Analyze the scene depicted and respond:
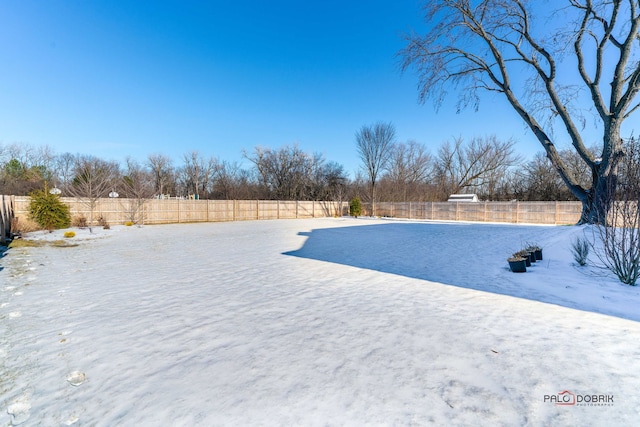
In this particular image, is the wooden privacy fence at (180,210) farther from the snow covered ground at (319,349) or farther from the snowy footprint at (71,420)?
the snowy footprint at (71,420)

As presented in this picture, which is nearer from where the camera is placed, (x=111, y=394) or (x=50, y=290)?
(x=111, y=394)

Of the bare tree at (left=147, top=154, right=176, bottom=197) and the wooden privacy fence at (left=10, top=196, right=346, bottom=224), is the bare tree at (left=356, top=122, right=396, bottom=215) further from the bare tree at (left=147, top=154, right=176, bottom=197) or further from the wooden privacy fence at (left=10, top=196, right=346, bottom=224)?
the bare tree at (left=147, top=154, right=176, bottom=197)

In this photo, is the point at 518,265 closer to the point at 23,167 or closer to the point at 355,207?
the point at 355,207

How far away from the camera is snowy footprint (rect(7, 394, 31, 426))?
1.67 m

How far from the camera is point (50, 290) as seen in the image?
4.22m

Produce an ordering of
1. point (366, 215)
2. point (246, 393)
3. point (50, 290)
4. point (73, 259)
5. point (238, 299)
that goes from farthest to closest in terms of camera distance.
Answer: point (366, 215) → point (73, 259) → point (50, 290) → point (238, 299) → point (246, 393)

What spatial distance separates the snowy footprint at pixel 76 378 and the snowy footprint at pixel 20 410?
216mm

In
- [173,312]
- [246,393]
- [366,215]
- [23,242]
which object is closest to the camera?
[246,393]

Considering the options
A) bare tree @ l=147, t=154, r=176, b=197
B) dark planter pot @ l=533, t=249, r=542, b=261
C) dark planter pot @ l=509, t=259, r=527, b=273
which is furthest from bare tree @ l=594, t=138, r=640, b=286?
bare tree @ l=147, t=154, r=176, b=197

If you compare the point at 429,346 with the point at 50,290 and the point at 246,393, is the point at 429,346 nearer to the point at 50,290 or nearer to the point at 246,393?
the point at 246,393

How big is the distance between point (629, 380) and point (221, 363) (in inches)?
116

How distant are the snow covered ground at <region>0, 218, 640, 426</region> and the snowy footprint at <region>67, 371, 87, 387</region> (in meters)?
0.01

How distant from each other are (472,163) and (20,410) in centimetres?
3814

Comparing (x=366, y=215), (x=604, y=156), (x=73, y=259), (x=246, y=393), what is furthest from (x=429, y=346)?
(x=366, y=215)
